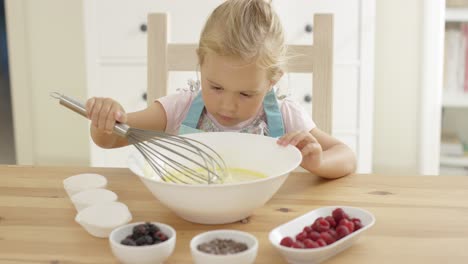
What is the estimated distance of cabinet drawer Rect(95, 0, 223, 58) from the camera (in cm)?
238

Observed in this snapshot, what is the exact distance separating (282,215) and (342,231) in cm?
16

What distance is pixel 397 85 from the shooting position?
2695mm

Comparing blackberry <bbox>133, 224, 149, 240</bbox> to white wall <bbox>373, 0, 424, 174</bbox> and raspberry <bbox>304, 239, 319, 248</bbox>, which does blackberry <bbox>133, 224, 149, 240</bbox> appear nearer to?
raspberry <bbox>304, 239, 319, 248</bbox>

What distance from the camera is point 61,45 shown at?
9.21 ft

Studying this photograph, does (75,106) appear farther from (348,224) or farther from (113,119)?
(348,224)

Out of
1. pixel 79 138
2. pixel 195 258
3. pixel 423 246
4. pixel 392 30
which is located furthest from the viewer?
pixel 79 138

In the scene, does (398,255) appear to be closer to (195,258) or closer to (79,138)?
(195,258)

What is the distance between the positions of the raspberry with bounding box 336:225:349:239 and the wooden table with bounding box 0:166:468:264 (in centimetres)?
2

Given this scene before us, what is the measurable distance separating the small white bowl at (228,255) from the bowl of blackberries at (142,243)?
0.04m

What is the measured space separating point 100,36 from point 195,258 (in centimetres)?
183

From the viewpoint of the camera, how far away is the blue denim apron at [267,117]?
1.35m

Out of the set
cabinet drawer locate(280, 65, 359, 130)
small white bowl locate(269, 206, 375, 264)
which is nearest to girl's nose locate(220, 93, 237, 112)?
small white bowl locate(269, 206, 375, 264)

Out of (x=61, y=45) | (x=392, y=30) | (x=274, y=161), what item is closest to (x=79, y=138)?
(x=61, y=45)

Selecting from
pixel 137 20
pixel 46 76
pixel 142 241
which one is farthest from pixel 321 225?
pixel 46 76
